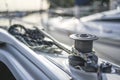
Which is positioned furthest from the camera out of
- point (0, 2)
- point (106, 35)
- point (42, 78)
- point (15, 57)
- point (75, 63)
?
point (106, 35)

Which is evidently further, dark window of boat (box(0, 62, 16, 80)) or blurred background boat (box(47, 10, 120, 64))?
blurred background boat (box(47, 10, 120, 64))

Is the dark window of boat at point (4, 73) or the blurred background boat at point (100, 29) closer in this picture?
the dark window of boat at point (4, 73)

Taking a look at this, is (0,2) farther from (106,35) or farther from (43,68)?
Result: (106,35)

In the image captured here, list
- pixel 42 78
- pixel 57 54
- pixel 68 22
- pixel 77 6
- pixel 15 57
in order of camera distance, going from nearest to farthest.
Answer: pixel 42 78 → pixel 15 57 → pixel 57 54 → pixel 68 22 → pixel 77 6

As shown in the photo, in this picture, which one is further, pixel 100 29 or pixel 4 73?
pixel 100 29

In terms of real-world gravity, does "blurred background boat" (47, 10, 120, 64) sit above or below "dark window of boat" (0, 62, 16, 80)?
below

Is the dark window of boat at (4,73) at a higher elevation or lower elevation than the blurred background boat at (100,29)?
higher

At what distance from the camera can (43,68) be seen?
192 centimetres

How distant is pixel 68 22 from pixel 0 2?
377 cm

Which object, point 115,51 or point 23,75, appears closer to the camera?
point 23,75

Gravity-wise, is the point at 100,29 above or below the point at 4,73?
below

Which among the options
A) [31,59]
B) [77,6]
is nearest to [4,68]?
[31,59]

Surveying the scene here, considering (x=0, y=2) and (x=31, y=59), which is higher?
(x=0, y=2)

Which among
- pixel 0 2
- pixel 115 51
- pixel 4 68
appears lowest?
pixel 115 51
